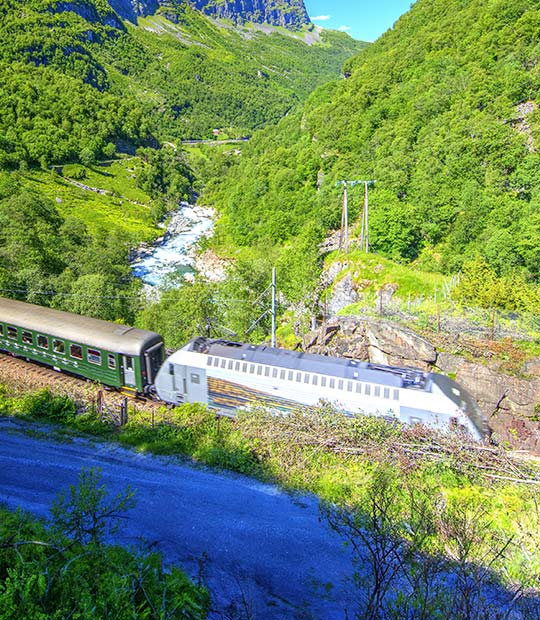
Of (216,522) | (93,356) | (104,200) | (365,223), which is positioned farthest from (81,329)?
(104,200)

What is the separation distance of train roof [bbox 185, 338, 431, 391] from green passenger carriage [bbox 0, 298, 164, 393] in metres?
2.41

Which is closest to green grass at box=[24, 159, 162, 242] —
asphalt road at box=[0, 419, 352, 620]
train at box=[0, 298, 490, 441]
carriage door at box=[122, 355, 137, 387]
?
train at box=[0, 298, 490, 441]

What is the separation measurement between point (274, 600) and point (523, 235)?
2898cm

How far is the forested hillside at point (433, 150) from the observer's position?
33.3 meters

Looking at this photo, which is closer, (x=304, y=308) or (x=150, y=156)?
(x=304, y=308)

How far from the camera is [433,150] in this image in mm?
43062

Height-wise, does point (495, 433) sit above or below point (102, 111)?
below

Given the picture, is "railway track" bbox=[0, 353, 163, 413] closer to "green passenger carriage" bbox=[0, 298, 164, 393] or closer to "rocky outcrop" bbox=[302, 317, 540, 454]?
"green passenger carriage" bbox=[0, 298, 164, 393]

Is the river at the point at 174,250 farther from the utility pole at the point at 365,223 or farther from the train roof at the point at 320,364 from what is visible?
the train roof at the point at 320,364

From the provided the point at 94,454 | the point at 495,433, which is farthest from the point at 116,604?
the point at 495,433

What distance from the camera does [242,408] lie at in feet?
53.1

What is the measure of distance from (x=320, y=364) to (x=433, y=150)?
3724cm

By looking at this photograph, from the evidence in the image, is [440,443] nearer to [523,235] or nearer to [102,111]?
[523,235]

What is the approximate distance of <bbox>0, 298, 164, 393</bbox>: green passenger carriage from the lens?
18.1m
